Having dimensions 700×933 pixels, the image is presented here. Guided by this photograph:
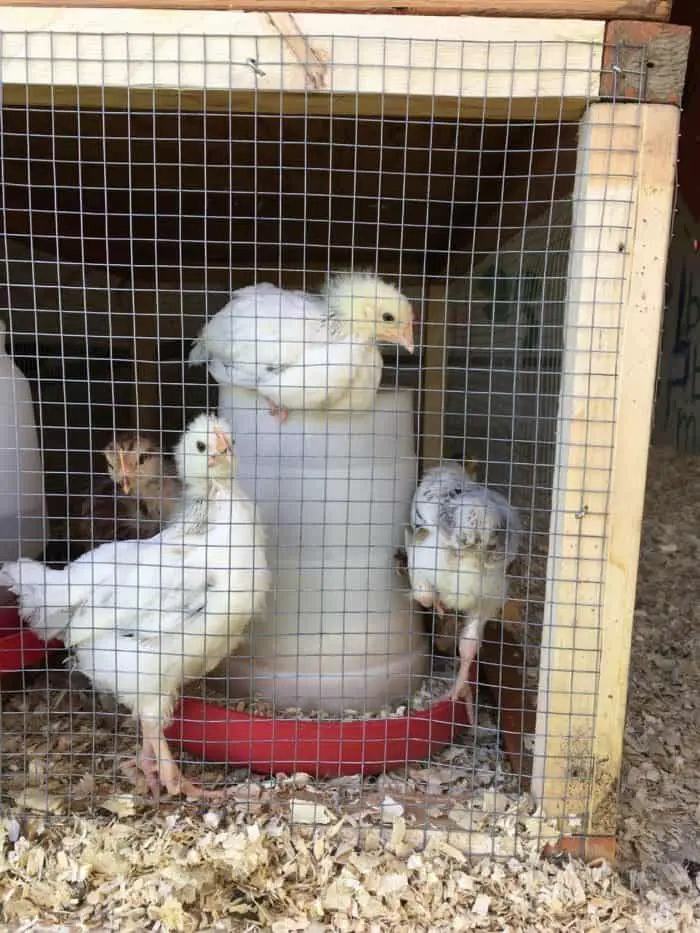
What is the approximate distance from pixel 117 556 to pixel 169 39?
1.08m

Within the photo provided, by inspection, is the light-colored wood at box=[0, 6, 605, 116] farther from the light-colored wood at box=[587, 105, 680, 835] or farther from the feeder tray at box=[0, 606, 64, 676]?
the feeder tray at box=[0, 606, 64, 676]

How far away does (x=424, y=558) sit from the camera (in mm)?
2010

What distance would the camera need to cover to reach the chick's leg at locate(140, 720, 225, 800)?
1.69m

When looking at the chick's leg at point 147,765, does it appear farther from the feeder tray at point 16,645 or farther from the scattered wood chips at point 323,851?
the feeder tray at point 16,645

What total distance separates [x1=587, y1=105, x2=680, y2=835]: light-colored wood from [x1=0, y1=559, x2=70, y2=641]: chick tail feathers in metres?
1.22

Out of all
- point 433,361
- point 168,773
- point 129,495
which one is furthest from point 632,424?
point 433,361

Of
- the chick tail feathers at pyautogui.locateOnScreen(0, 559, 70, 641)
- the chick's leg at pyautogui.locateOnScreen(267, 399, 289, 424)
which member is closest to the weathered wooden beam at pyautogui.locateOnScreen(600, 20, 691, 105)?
the chick's leg at pyautogui.locateOnScreen(267, 399, 289, 424)

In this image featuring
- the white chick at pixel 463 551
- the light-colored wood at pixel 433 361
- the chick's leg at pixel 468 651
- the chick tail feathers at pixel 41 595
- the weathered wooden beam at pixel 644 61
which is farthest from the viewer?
the light-colored wood at pixel 433 361

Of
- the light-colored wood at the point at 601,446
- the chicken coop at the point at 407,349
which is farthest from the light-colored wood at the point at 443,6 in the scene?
the light-colored wood at the point at 601,446

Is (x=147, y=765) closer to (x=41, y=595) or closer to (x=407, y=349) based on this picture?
(x=41, y=595)

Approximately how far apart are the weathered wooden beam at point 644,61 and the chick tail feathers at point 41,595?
5.13 ft

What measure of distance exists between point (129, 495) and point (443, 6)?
157 cm

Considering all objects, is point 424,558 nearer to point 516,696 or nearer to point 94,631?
point 516,696

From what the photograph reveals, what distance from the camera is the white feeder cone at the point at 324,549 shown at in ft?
6.48
